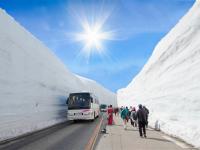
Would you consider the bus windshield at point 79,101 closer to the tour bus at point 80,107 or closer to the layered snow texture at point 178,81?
the tour bus at point 80,107

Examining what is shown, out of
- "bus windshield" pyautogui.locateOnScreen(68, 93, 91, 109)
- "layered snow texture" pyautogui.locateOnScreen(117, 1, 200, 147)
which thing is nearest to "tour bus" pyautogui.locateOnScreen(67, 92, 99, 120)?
"bus windshield" pyautogui.locateOnScreen(68, 93, 91, 109)

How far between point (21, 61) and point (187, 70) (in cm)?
2772

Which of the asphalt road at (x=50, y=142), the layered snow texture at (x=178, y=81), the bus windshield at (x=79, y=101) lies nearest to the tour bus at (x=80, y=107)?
the bus windshield at (x=79, y=101)

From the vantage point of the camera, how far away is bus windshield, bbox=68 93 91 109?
2837cm

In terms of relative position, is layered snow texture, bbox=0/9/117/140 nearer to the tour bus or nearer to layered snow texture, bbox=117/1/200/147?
the tour bus

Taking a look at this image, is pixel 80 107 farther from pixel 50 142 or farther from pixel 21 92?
pixel 50 142

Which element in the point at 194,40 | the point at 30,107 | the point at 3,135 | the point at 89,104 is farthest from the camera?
the point at 194,40

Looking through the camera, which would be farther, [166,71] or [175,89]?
[166,71]

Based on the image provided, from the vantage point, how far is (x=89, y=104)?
28484mm

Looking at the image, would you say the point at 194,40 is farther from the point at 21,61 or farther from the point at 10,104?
the point at 10,104

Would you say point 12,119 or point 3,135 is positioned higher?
point 12,119

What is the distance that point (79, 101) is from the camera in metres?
28.6

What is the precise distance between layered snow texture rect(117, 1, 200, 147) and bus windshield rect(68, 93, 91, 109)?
668 cm

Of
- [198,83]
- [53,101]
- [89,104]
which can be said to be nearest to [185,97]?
[198,83]
